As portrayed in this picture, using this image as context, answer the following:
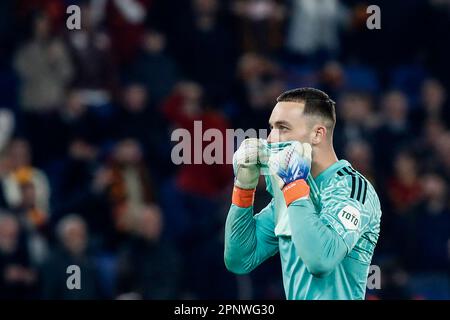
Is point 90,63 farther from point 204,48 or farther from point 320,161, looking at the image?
point 320,161

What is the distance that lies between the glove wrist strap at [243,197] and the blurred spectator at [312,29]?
823 cm

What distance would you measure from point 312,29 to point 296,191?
8749mm

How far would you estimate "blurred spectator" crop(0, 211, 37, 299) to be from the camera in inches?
382

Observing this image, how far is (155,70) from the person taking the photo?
12266 mm

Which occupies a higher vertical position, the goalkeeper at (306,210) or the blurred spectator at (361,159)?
the blurred spectator at (361,159)

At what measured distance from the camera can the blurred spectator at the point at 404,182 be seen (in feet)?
37.9

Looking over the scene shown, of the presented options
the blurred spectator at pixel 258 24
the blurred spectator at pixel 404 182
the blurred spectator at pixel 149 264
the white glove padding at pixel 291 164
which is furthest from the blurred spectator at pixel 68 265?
the white glove padding at pixel 291 164

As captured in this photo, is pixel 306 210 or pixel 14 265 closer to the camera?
pixel 306 210

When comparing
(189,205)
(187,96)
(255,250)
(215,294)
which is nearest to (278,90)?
(187,96)

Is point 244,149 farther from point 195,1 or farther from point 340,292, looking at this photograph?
point 195,1

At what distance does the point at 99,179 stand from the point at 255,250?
578 cm

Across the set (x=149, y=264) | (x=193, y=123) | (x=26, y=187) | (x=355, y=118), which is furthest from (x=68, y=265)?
(x=355, y=118)

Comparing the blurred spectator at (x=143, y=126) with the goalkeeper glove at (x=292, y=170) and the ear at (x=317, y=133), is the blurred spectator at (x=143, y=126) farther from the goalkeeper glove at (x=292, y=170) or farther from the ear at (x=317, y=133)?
the goalkeeper glove at (x=292, y=170)

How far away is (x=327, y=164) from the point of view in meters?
5.12
